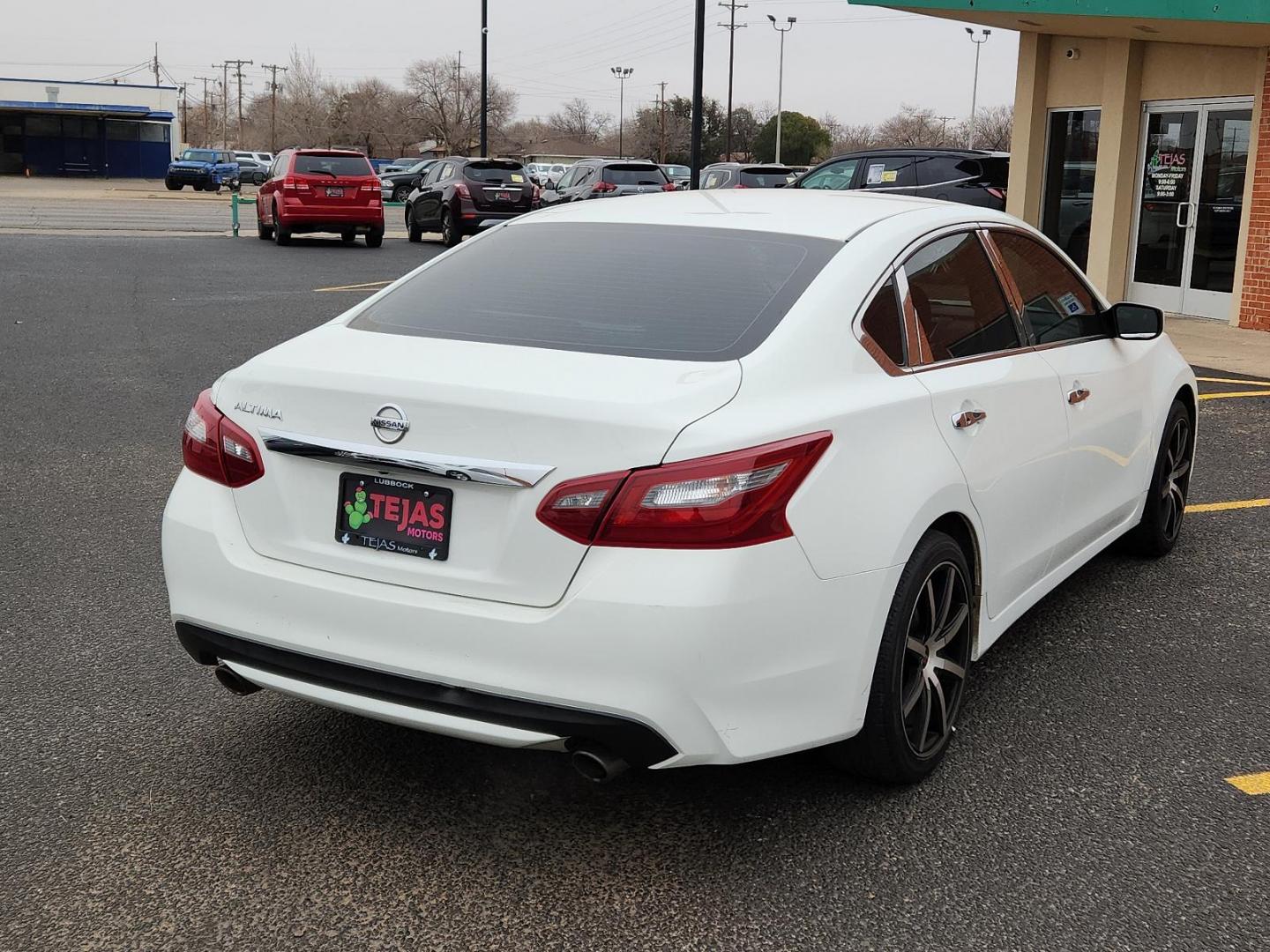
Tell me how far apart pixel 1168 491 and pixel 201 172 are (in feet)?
192

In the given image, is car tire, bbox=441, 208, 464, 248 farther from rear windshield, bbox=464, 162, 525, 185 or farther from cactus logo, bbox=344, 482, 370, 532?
cactus logo, bbox=344, 482, 370, 532

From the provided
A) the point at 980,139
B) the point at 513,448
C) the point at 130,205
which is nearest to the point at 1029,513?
the point at 513,448

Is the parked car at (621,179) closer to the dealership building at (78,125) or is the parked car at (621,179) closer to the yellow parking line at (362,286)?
the yellow parking line at (362,286)

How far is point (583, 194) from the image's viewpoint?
26.4 m

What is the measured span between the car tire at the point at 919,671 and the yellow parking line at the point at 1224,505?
345cm

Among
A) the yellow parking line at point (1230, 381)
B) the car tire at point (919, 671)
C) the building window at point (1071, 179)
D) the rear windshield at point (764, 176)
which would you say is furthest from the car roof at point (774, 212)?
the rear windshield at point (764, 176)

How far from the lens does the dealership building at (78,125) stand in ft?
255

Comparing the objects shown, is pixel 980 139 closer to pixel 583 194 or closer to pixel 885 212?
pixel 583 194

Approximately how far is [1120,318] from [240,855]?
143 inches

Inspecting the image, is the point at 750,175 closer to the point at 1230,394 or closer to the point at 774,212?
the point at 1230,394

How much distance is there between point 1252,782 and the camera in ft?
12.2

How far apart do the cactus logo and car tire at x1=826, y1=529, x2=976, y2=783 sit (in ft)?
4.25

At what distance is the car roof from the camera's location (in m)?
3.95

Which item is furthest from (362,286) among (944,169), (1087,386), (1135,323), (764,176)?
(1087,386)
